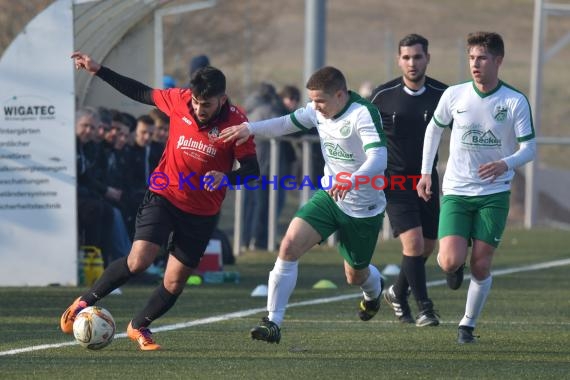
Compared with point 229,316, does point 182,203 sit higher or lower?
higher

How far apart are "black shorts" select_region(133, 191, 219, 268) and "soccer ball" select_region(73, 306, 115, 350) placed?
0.61 m

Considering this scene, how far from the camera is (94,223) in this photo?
46.9 ft

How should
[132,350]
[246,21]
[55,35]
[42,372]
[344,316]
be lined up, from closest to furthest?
[42,372] → [132,350] → [344,316] → [55,35] → [246,21]

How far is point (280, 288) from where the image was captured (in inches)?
382

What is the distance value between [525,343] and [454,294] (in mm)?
3782

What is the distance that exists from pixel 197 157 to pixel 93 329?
4.44 feet

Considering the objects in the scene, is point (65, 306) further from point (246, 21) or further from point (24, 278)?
point (246, 21)

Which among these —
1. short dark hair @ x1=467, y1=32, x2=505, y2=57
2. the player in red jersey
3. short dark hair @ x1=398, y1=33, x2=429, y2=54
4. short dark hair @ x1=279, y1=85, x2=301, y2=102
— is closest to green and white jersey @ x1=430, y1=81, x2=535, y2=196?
short dark hair @ x1=467, y1=32, x2=505, y2=57

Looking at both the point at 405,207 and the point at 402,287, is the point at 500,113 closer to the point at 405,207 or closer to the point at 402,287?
the point at 405,207

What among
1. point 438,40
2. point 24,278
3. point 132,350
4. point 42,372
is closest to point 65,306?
point 24,278

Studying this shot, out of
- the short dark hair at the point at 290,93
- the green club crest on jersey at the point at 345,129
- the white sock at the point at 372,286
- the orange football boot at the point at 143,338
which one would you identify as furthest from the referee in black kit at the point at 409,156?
the short dark hair at the point at 290,93

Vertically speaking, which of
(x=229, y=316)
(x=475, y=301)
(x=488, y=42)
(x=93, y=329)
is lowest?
(x=229, y=316)

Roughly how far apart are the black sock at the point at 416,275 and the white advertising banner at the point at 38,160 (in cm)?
388

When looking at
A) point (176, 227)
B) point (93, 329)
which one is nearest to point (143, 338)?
point (93, 329)
